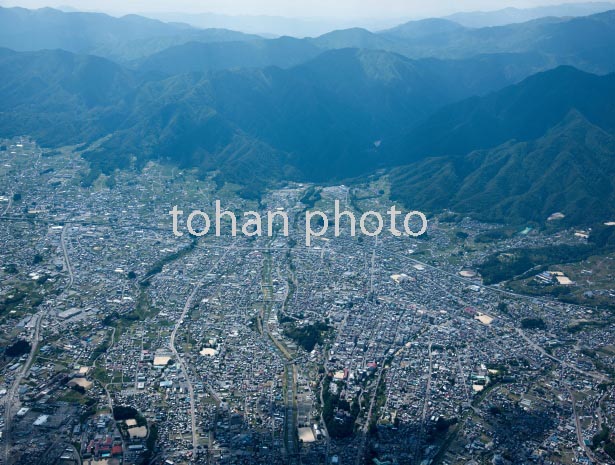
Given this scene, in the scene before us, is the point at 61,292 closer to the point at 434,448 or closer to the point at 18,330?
the point at 18,330

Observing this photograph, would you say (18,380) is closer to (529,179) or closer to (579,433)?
(579,433)

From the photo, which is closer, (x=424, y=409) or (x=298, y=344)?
(x=424, y=409)

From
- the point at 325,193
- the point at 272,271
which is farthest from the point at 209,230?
the point at 325,193

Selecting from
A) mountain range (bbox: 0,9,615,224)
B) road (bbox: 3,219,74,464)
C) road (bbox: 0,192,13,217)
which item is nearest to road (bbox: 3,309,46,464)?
road (bbox: 3,219,74,464)

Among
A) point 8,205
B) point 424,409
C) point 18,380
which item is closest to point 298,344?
point 424,409

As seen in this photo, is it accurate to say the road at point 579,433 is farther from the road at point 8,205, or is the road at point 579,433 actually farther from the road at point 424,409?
the road at point 8,205

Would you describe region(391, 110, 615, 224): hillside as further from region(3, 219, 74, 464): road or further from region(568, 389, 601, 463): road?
region(3, 219, 74, 464): road
